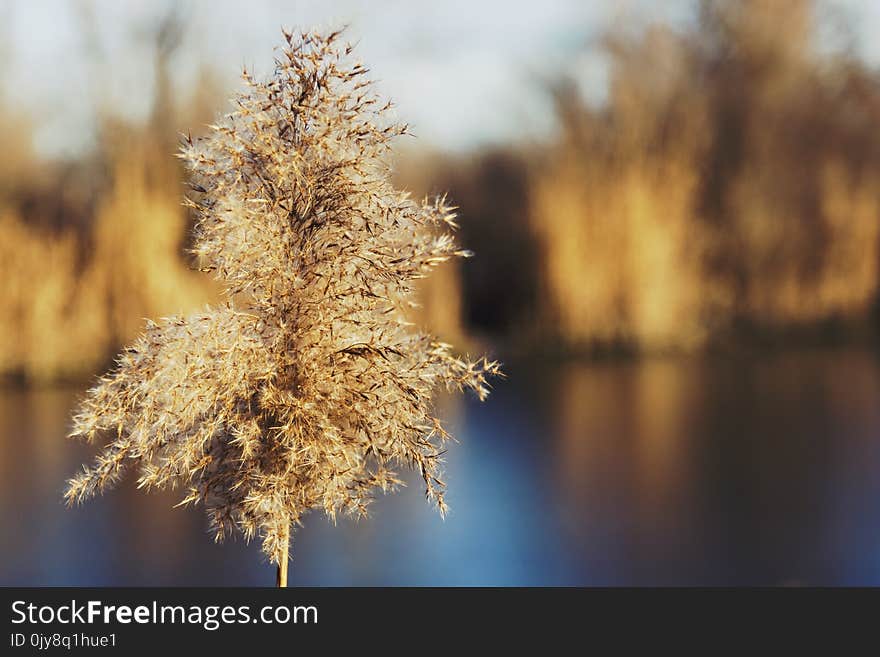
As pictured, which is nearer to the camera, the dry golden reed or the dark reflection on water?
the dry golden reed

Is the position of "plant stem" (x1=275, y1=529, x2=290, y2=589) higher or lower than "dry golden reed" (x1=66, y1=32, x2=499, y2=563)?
lower

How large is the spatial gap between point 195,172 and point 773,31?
52.8ft

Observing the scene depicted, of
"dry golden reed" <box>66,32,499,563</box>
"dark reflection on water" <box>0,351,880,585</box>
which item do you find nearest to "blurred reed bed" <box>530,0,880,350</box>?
"dark reflection on water" <box>0,351,880,585</box>

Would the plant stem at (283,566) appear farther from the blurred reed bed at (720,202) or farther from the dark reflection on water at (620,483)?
the blurred reed bed at (720,202)

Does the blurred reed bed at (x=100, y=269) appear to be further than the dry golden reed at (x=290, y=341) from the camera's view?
Yes

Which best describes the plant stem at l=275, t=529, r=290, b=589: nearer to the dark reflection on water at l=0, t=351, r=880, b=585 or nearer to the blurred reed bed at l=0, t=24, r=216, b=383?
the dark reflection on water at l=0, t=351, r=880, b=585

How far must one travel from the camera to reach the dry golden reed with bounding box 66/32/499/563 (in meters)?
2.48

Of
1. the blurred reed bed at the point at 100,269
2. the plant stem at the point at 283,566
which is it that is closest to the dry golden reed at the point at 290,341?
the plant stem at the point at 283,566

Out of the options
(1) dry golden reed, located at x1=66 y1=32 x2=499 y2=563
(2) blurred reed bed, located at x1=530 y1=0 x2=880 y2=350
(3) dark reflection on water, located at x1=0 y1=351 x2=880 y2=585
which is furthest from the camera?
(2) blurred reed bed, located at x1=530 y1=0 x2=880 y2=350

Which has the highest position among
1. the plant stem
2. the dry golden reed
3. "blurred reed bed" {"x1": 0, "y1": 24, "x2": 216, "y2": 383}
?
"blurred reed bed" {"x1": 0, "y1": 24, "x2": 216, "y2": 383}

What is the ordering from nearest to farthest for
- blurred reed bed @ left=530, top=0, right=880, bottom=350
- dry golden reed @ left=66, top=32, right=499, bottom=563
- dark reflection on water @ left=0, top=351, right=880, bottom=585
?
dry golden reed @ left=66, top=32, right=499, bottom=563 < dark reflection on water @ left=0, top=351, right=880, bottom=585 < blurred reed bed @ left=530, top=0, right=880, bottom=350

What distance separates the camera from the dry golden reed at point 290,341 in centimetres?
248

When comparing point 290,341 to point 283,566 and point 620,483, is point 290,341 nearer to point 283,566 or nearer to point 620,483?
point 283,566

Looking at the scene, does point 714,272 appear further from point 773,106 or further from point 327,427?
point 327,427
